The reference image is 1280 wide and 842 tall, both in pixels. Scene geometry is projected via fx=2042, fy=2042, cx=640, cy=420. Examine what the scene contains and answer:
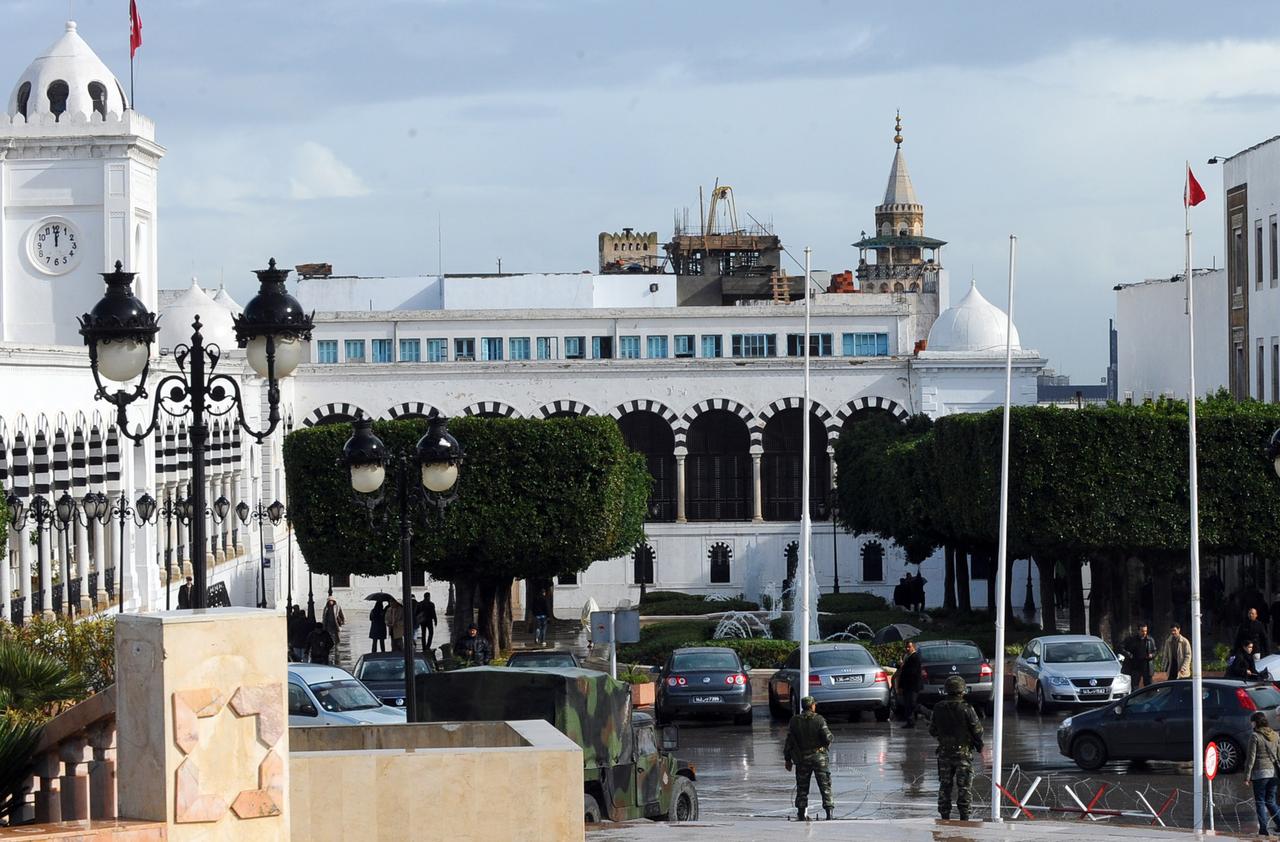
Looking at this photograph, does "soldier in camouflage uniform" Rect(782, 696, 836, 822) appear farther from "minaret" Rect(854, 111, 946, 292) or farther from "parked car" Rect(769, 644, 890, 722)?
"minaret" Rect(854, 111, 946, 292)

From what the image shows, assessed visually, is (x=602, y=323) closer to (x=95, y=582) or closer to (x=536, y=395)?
(x=536, y=395)

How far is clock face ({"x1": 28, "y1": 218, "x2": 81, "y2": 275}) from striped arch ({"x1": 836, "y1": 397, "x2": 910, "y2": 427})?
24349 millimetres

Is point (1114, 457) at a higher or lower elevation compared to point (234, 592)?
higher

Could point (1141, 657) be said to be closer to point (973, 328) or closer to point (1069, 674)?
point (1069, 674)

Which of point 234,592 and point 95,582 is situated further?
point 234,592

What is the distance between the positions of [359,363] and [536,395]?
584cm

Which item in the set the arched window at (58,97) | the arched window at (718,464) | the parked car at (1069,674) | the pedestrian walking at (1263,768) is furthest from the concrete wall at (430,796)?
the arched window at (718,464)

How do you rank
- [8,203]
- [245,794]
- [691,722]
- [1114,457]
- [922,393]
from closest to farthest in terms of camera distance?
[245,794], [691,722], [1114,457], [8,203], [922,393]

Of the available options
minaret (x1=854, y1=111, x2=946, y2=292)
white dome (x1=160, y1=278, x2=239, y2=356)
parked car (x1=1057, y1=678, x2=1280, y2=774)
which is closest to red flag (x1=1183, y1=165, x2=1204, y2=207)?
parked car (x1=1057, y1=678, x2=1280, y2=774)

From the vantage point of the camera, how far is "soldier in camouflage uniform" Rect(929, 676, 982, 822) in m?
17.0

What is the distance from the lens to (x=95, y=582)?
147ft

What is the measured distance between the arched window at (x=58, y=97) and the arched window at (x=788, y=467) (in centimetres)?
2389

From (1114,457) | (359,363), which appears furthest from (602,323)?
(1114,457)

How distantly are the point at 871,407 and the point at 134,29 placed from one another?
27253 millimetres
